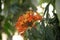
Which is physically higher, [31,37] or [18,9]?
[18,9]

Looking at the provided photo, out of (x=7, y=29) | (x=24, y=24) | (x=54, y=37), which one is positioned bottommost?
(x=54, y=37)

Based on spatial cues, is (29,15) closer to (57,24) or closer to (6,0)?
(57,24)

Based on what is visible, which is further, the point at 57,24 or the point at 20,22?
the point at 20,22

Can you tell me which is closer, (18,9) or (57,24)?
(57,24)

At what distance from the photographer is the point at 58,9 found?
717mm

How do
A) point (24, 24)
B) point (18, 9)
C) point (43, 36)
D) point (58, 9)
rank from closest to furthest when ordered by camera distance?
point (58, 9) < point (43, 36) < point (24, 24) < point (18, 9)

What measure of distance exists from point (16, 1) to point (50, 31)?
1.75 metres

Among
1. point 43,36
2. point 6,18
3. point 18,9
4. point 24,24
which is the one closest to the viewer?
point 43,36

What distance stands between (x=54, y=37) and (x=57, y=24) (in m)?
0.07

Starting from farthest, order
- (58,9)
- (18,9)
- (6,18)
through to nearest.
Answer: (18,9) < (6,18) < (58,9)

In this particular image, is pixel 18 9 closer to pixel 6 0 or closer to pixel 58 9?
pixel 6 0

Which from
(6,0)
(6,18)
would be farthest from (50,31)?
(6,18)

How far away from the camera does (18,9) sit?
272 centimetres

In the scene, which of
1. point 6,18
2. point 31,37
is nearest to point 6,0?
point 6,18
